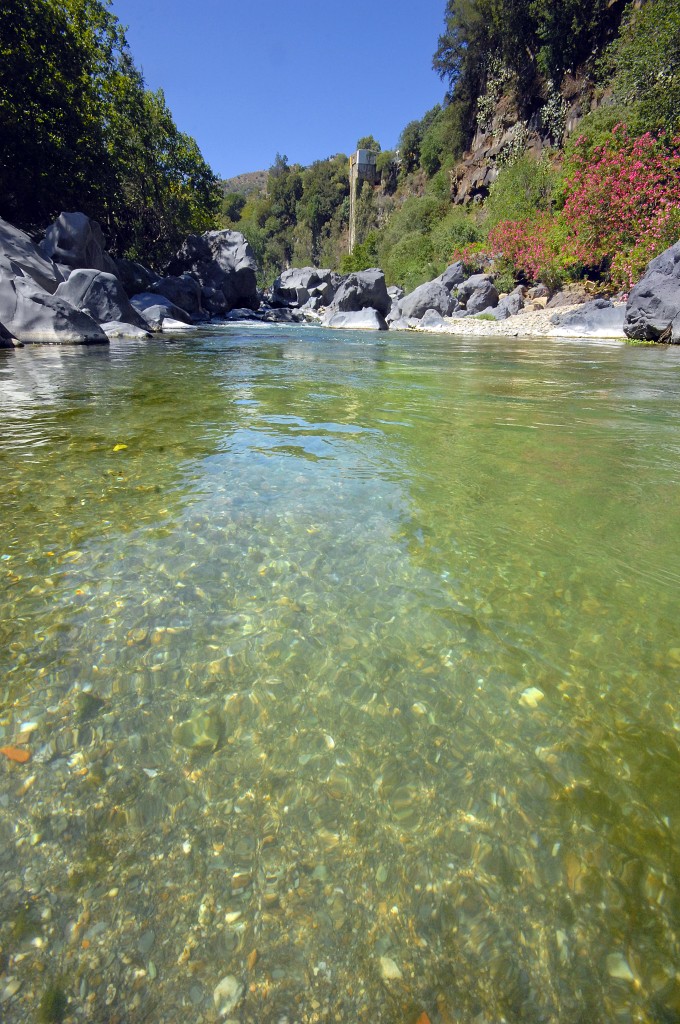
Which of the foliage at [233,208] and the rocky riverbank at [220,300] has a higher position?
the foliage at [233,208]

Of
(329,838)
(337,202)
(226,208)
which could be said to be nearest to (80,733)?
(329,838)

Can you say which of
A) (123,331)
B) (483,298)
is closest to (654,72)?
(483,298)

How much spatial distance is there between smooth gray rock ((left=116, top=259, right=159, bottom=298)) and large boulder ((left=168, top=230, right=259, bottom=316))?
5.32 metres

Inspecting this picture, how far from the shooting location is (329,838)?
1151 millimetres

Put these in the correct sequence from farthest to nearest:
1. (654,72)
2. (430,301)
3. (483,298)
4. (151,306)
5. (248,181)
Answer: (248,181) < (430,301) < (483,298) < (654,72) < (151,306)

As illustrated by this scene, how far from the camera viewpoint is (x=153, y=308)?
17.9 m

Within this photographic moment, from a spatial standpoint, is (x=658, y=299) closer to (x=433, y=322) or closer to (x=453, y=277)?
(x=433, y=322)

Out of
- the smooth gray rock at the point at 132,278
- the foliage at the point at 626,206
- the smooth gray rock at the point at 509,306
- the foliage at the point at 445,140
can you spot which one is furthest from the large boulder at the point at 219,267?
the foliage at the point at 445,140

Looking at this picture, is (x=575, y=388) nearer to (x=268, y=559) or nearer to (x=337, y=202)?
(x=268, y=559)

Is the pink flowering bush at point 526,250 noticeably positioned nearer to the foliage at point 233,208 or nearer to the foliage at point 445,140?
the foliage at point 445,140

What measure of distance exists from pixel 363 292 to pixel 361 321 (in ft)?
11.6

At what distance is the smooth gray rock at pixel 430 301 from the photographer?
75.6 feet

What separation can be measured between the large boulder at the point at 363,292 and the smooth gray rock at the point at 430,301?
1.70 meters

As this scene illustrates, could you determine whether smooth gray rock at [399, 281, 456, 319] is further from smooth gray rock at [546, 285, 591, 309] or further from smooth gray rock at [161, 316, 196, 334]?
smooth gray rock at [161, 316, 196, 334]
